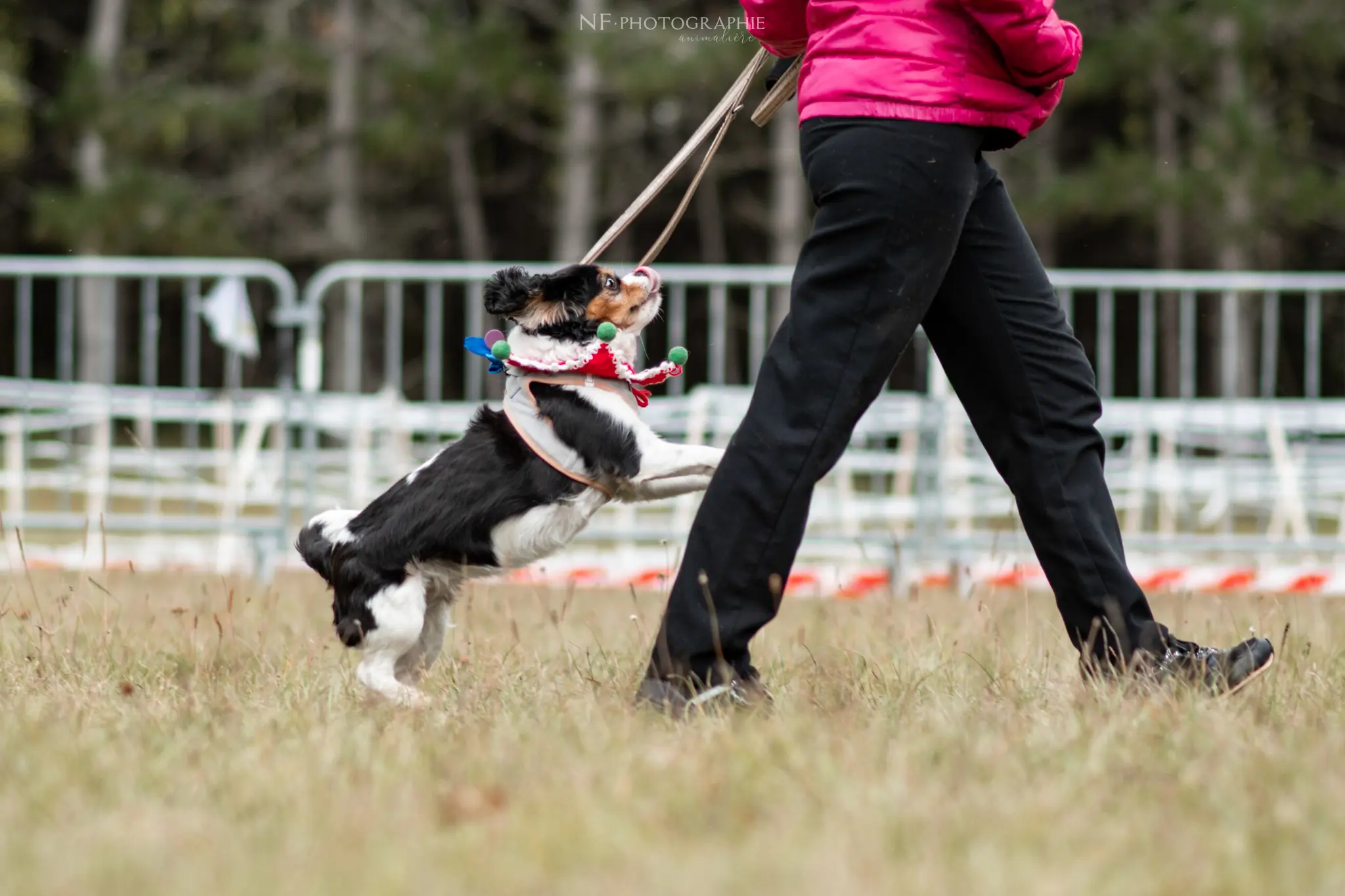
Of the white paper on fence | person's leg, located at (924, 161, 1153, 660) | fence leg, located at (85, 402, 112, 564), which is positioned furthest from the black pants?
fence leg, located at (85, 402, 112, 564)

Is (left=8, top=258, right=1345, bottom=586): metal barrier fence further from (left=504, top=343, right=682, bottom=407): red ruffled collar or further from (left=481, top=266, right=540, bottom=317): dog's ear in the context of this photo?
(left=481, top=266, right=540, bottom=317): dog's ear

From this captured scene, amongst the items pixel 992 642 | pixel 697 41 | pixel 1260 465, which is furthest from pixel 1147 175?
pixel 992 642

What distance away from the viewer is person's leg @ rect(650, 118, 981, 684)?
3.00 meters

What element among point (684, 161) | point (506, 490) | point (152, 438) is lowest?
point (152, 438)

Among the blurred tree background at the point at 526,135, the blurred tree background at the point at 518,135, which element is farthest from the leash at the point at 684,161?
the blurred tree background at the point at 518,135

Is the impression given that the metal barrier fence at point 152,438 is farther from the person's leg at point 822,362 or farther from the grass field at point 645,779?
the person's leg at point 822,362

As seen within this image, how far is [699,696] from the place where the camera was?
9.64 feet

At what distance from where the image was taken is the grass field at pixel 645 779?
6.20 ft

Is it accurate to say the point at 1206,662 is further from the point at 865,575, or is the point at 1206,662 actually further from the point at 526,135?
the point at 526,135

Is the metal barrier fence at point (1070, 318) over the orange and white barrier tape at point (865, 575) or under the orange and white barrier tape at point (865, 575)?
over

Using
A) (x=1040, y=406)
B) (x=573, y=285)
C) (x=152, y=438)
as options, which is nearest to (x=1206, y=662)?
(x=1040, y=406)

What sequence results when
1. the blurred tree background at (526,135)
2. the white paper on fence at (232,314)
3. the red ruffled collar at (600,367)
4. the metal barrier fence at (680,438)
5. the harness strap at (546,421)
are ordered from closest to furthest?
the harness strap at (546,421)
the red ruffled collar at (600,367)
the metal barrier fence at (680,438)
the white paper on fence at (232,314)
the blurred tree background at (526,135)

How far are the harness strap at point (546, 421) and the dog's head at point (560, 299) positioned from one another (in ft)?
0.47

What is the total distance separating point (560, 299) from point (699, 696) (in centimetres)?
105
